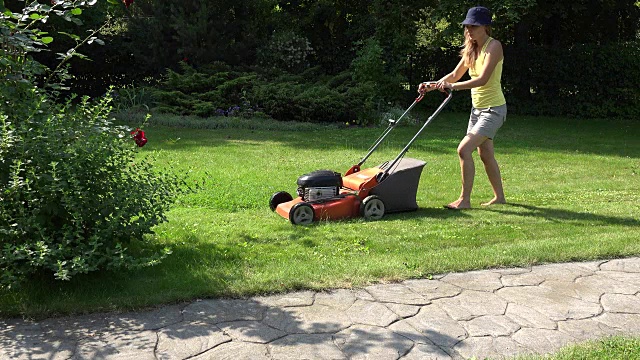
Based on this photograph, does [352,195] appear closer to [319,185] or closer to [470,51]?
[319,185]

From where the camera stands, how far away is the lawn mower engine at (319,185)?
20.7 ft

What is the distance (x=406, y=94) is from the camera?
19047mm

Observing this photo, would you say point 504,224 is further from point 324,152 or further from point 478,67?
point 324,152

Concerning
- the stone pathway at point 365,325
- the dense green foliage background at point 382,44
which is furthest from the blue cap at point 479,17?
the dense green foliage background at point 382,44

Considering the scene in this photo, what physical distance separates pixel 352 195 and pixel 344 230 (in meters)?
0.55

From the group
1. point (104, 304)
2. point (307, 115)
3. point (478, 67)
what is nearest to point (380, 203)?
point (478, 67)

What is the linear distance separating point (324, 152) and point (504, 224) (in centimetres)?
493

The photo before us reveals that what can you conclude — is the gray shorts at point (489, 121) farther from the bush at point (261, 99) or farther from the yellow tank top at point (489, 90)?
the bush at point (261, 99)

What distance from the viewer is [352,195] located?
20.9ft

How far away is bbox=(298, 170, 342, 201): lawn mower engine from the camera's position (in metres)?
6.30

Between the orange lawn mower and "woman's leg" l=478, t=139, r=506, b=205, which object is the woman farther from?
the orange lawn mower

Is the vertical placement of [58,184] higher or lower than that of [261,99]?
lower

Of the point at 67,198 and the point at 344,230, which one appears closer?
the point at 67,198

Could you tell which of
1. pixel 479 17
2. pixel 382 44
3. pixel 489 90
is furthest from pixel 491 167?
pixel 382 44
